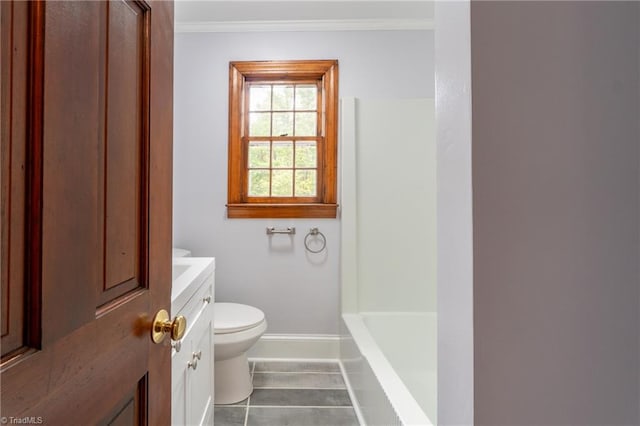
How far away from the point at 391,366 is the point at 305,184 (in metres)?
1.35

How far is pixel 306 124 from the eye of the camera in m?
2.50

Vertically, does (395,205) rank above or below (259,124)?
below

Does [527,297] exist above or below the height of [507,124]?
below

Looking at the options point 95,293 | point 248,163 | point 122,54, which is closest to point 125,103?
Result: point 122,54

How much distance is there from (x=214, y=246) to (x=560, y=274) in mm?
2249

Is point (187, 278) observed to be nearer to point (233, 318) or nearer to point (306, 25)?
point (233, 318)

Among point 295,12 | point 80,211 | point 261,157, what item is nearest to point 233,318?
point 261,157

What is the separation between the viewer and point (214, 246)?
243 cm

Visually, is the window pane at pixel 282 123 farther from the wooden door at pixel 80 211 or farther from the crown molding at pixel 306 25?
the wooden door at pixel 80 211

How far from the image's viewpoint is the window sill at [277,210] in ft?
7.90

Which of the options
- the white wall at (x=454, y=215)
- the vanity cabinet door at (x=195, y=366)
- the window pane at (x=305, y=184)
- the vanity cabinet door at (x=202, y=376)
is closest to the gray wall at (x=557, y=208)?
the white wall at (x=454, y=215)

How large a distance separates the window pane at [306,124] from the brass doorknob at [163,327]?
1932 mm

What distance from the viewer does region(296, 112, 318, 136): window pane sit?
8.18ft

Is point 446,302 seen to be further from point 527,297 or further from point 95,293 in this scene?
point 95,293
